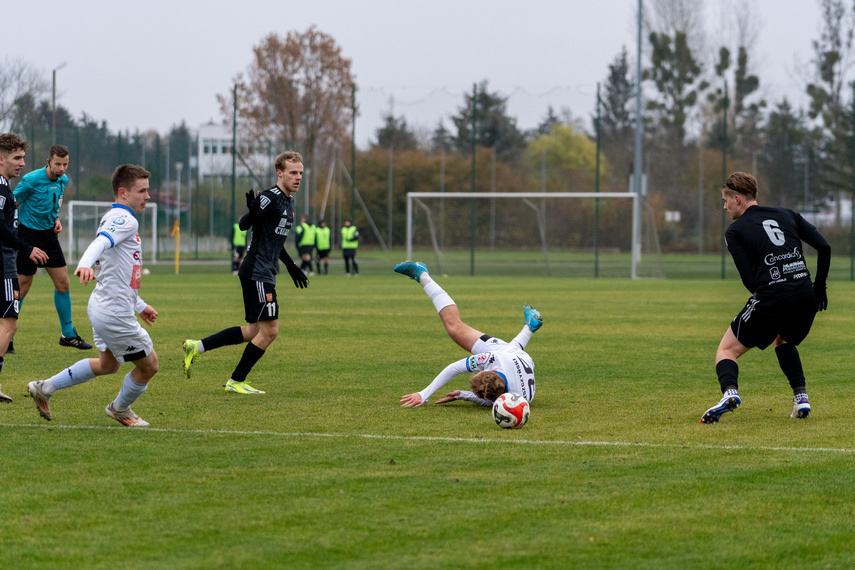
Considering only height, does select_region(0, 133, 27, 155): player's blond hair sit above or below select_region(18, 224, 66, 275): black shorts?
above

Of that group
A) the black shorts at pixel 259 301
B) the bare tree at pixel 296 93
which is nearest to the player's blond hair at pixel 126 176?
the black shorts at pixel 259 301

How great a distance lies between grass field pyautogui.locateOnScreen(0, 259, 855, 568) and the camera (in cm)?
406

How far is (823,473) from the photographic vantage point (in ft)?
17.7

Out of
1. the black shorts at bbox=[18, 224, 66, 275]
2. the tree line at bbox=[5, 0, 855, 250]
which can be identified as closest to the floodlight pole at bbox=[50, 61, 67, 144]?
the tree line at bbox=[5, 0, 855, 250]

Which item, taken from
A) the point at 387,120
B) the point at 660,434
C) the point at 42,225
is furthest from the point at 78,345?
the point at 387,120

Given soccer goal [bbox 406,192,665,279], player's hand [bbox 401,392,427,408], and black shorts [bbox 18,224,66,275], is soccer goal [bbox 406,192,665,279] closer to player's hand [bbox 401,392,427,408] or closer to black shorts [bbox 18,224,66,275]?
black shorts [bbox 18,224,66,275]

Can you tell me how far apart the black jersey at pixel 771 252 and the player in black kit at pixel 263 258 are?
362 centimetres

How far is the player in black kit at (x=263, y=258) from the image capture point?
8391 mm

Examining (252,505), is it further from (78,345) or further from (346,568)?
(78,345)

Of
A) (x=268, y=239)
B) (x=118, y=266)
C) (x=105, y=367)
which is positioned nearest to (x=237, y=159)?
(x=268, y=239)

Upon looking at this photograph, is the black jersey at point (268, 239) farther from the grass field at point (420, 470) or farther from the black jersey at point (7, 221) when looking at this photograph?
the black jersey at point (7, 221)

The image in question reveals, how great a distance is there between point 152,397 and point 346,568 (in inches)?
185

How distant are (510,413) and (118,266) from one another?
273 centimetres

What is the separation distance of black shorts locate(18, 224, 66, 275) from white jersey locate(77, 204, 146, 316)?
4.38 metres
